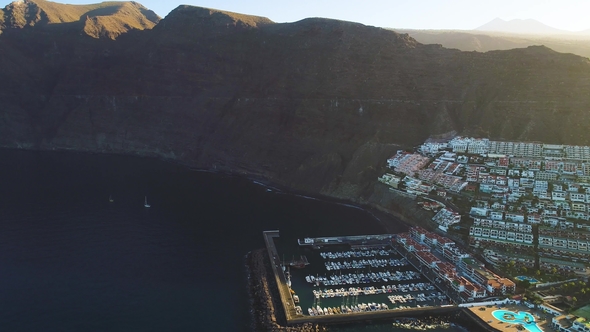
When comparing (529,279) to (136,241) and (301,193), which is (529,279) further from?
(136,241)

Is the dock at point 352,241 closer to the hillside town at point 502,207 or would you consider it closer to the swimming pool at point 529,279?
the hillside town at point 502,207

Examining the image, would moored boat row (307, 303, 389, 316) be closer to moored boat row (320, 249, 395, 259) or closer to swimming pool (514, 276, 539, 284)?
moored boat row (320, 249, 395, 259)

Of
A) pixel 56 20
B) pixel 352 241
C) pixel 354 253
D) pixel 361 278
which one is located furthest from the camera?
pixel 56 20

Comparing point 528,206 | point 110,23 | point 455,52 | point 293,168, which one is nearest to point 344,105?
point 293,168

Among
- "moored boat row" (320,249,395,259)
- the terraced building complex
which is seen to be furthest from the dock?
the terraced building complex

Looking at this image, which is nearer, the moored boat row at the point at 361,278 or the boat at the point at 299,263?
Result: the moored boat row at the point at 361,278

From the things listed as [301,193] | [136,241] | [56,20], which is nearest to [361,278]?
[136,241]

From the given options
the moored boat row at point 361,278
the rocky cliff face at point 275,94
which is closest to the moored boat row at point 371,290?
the moored boat row at point 361,278
